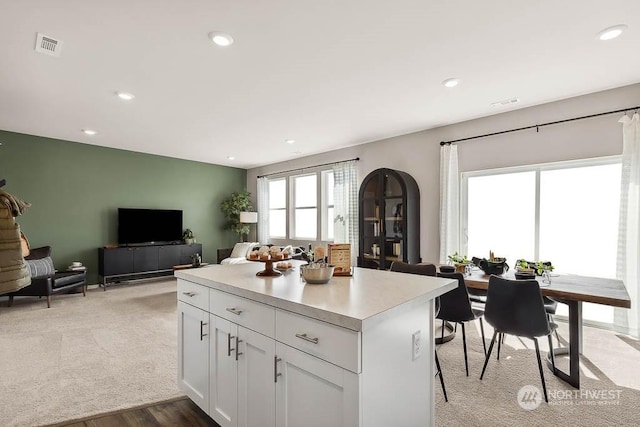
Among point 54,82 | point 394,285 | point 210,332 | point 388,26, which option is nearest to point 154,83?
point 54,82

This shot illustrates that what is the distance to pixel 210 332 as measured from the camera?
1.89 m

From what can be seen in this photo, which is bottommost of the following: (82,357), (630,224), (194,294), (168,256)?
(82,357)

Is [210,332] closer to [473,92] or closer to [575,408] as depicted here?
[575,408]

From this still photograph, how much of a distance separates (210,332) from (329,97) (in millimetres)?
2752

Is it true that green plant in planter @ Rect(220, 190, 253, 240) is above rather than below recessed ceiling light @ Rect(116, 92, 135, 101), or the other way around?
below

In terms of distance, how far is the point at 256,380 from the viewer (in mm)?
1588

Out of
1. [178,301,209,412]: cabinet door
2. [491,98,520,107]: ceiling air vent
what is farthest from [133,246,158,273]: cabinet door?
[491,98,520,107]: ceiling air vent

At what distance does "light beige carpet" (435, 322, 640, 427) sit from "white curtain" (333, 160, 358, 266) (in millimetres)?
2796

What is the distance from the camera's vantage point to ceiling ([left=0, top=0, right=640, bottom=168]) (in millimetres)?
2154

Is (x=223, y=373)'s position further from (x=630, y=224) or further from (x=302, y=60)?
(x=630, y=224)

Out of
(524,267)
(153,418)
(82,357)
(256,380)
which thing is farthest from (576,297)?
(82,357)

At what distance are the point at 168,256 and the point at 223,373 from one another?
5357 millimetres

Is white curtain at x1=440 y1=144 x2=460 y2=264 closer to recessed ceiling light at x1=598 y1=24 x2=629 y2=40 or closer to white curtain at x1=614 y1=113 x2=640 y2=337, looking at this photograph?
white curtain at x1=614 y1=113 x2=640 y2=337

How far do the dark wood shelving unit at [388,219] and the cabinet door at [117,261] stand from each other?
14.0 feet
